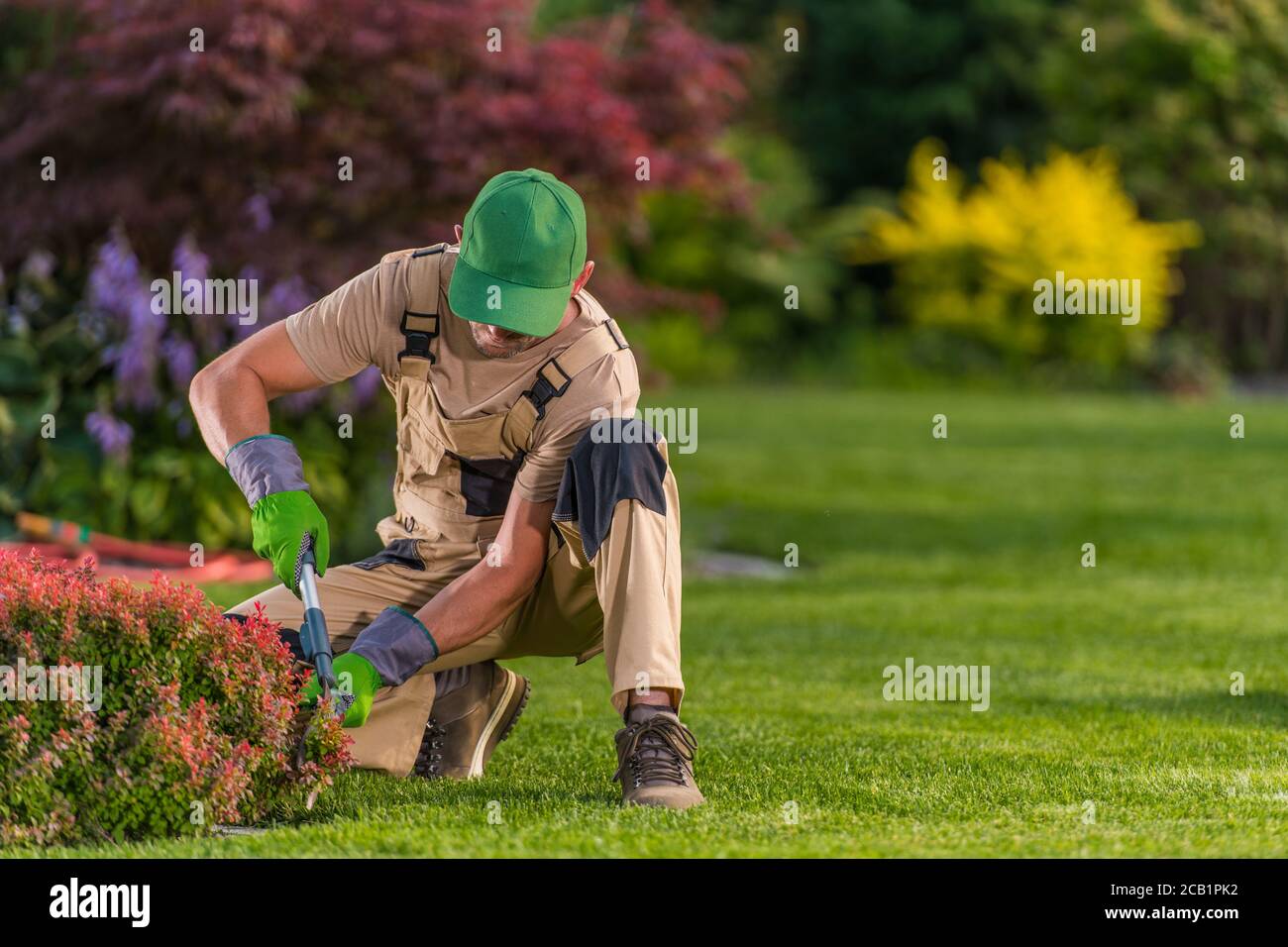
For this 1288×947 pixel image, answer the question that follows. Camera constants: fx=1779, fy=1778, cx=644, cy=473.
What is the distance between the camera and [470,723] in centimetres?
482

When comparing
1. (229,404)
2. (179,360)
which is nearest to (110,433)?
(179,360)

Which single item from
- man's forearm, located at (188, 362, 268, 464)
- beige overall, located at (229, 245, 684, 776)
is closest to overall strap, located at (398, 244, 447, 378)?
beige overall, located at (229, 245, 684, 776)

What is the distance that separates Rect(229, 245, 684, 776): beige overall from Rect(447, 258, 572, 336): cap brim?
0.70 ft

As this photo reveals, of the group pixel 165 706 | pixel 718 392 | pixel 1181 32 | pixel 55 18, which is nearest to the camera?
pixel 165 706

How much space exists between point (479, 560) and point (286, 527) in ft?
2.24

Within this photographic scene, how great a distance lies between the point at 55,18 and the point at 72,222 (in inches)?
53.0

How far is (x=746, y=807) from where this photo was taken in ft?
14.0

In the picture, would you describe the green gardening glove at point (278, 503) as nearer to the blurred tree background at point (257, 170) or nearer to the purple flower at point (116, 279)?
the blurred tree background at point (257, 170)

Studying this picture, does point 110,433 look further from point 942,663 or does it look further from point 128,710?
point 128,710

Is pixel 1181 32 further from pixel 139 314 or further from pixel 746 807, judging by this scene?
pixel 746 807

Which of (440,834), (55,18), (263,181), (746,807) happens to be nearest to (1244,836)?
(746,807)

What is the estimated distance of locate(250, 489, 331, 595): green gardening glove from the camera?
430 centimetres

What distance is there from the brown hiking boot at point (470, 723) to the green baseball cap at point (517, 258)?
1.06 metres
